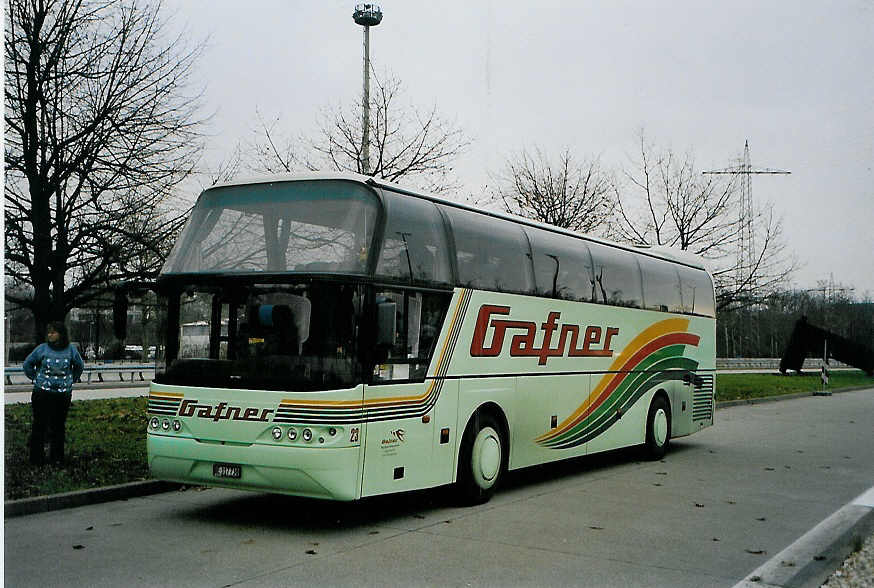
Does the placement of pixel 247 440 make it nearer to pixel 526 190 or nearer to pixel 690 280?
pixel 690 280

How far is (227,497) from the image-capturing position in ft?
35.6

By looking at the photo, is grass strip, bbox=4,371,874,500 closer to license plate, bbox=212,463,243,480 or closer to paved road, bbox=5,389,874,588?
paved road, bbox=5,389,874,588

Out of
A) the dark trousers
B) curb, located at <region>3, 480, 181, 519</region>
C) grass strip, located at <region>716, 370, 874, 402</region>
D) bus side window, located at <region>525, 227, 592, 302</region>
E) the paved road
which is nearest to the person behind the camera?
the paved road

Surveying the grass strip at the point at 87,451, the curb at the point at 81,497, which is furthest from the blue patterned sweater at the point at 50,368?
the curb at the point at 81,497

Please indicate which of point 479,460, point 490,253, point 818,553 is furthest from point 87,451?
point 818,553

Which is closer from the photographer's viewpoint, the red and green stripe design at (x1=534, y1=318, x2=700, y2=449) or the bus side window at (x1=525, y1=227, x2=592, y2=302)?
the bus side window at (x1=525, y1=227, x2=592, y2=302)

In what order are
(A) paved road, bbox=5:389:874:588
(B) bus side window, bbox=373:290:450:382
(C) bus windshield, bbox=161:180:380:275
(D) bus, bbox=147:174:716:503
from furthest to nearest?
(B) bus side window, bbox=373:290:450:382
(C) bus windshield, bbox=161:180:380:275
(D) bus, bbox=147:174:716:503
(A) paved road, bbox=5:389:874:588

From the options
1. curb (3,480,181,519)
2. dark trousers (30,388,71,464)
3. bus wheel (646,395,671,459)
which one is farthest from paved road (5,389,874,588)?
dark trousers (30,388,71,464)

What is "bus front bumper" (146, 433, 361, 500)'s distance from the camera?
8.38 meters

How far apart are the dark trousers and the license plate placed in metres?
3.56

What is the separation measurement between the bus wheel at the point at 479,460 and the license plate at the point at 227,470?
276cm

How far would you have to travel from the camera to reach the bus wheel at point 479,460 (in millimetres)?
10375

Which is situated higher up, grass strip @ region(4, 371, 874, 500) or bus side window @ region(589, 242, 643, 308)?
bus side window @ region(589, 242, 643, 308)

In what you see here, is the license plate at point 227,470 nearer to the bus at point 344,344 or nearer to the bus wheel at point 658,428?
the bus at point 344,344
